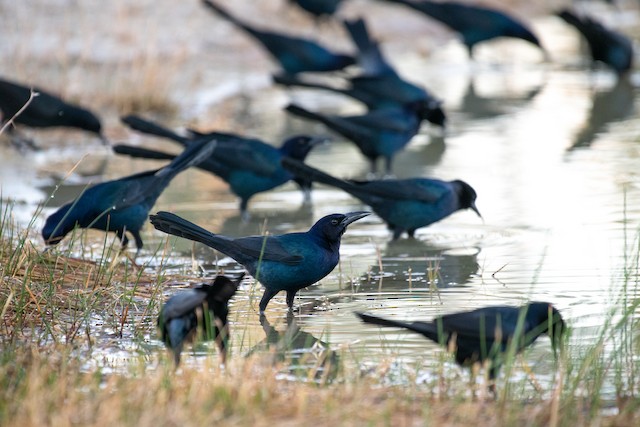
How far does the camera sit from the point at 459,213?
805 cm

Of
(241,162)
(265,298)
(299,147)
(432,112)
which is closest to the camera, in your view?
(265,298)

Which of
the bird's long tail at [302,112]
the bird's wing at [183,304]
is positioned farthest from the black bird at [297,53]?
the bird's wing at [183,304]

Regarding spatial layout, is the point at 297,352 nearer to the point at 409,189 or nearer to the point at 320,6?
the point at 409,189

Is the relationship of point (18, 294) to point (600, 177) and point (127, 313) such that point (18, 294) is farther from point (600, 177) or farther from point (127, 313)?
point (600, 177)

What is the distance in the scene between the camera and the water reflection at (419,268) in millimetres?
6051

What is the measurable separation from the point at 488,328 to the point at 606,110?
8006mm

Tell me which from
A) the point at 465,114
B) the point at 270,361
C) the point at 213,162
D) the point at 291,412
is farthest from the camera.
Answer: the point at 465,114

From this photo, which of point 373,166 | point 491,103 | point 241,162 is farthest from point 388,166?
point 491,103

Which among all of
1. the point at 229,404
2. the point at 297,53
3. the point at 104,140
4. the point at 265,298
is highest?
the point at 297,53

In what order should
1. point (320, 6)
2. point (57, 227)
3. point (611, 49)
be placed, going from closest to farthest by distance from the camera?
point (57, 227), point (611, 49), point (320, 6)

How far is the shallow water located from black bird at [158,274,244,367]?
0.35 ft

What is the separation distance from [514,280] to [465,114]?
20.1 feet

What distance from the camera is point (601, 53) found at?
1405 cm

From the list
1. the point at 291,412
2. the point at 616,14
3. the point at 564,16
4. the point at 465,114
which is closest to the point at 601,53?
the point at 564,16
